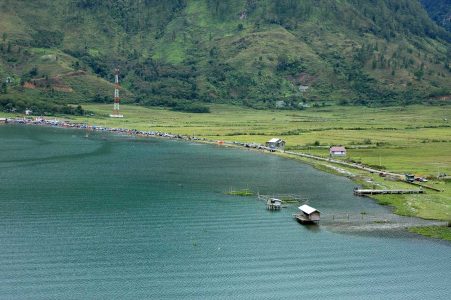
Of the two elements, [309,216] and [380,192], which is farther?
[380,192]

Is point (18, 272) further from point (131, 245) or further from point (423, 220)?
point (423, 220)

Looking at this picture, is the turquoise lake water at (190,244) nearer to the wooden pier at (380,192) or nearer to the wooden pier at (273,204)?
the wooden pier at (273,204)

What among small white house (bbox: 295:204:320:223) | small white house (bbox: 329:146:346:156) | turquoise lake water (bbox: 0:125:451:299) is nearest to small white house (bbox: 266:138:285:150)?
small white house (bbox: 329:146:346:156)

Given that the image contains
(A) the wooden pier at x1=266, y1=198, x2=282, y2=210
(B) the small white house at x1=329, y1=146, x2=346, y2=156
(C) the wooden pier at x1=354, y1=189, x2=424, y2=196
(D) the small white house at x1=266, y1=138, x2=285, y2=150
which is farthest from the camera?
(D) the small white house at x1=266, y1=138, x2=285, y2=150

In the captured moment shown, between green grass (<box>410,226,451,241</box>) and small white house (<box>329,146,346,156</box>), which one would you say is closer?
green grass (<box>410,226,451,241</box>)

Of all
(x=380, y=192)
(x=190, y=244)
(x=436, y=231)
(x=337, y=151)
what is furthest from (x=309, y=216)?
(x=337, y=151)

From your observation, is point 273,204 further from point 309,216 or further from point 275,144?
point 275,144

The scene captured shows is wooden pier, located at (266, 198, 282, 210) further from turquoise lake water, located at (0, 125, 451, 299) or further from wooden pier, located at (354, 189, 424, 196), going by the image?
wooden pier, located at (354, 189, 424, 196)

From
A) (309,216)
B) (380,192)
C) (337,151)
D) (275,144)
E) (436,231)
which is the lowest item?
(436,231)
